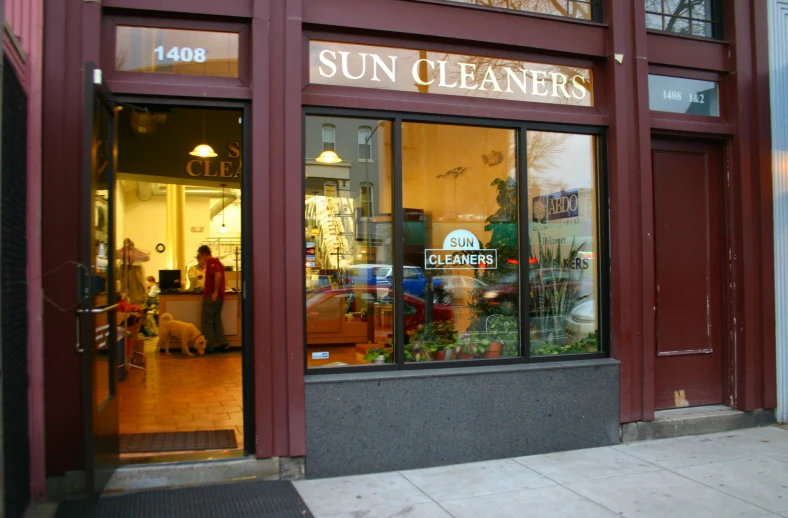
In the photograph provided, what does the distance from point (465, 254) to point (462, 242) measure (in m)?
0.12

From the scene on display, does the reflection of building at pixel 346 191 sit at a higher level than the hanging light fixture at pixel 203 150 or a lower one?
lower

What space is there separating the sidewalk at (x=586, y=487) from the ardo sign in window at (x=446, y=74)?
3.31 meters

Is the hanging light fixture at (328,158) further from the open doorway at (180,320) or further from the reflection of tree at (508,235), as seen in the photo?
the reflection of tree at (508,235)

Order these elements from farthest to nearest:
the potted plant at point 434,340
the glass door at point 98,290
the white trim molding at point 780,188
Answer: the white trim molding at point 780,188
the potted plant at point 434,340
the glass door at point 98,290

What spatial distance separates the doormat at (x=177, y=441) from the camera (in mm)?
5352

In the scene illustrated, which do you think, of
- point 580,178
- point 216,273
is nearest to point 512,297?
point 580,178

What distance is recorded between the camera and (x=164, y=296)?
1096 centimetres

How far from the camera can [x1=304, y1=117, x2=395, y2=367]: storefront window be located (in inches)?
216

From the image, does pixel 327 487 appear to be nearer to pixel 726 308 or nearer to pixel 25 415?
pixel 25 415

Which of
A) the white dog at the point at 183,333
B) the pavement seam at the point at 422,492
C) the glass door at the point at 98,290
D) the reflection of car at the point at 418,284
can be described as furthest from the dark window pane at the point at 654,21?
the white dog at the point at 183,333

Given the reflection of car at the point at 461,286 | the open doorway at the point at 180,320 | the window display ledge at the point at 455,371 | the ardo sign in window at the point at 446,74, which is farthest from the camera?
the reflection of car at the point at 461,286

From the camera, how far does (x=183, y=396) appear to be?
7.22 m

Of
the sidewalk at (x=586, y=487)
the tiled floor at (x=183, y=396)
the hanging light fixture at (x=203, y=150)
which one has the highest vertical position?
the hanging light fixture at (x=203, y=150)

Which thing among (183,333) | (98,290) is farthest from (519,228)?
(183,333)
